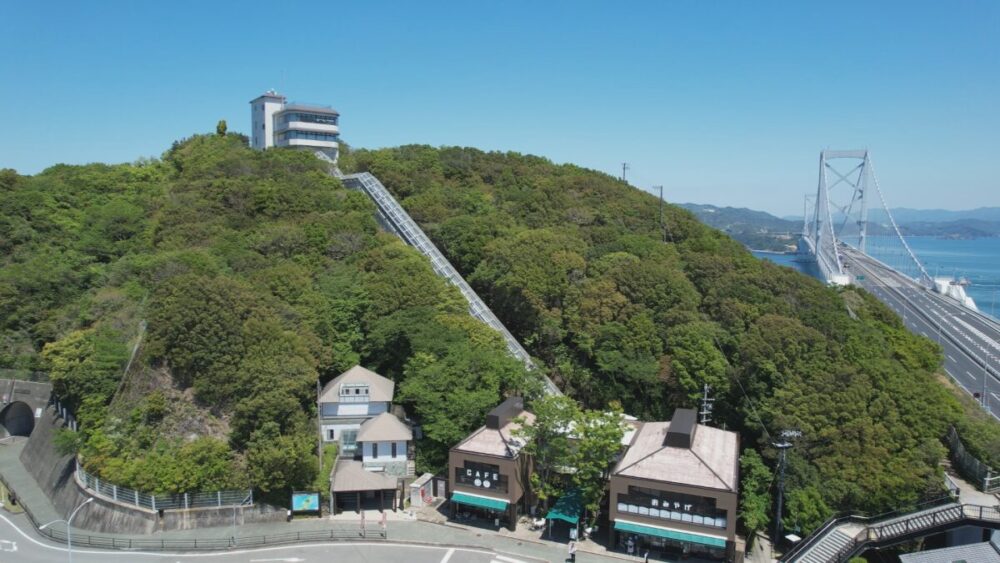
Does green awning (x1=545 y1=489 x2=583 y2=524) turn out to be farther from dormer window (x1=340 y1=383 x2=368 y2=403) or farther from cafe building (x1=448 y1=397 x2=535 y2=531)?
dormer window (x1=340 y1=383 x2=368 y2=403)

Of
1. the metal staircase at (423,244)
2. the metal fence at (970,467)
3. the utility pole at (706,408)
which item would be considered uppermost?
the metal staircase at (423,244)

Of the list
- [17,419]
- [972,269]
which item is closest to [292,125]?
[17,419]

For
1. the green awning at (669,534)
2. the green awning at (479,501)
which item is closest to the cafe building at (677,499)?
the green awning at (669,534)

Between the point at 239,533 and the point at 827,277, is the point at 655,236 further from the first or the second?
the point at 827,277

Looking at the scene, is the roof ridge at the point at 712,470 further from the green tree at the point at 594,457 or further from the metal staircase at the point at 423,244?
the metal staircase at the point at 423,244

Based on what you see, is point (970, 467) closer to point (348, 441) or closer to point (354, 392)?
point (354, 392)

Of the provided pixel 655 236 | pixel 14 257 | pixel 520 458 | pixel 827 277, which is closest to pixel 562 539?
pixel 520 458
